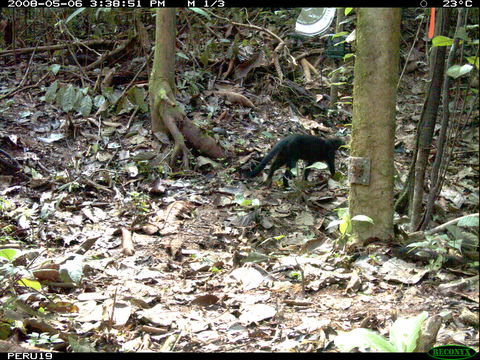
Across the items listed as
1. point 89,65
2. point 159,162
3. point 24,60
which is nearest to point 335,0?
point 159,162

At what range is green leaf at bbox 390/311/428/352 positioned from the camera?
186cm

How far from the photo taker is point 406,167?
7.52 meters

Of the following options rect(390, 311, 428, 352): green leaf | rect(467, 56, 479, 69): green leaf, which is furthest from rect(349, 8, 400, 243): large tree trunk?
rect(390, 311, 428, 352): green leaf

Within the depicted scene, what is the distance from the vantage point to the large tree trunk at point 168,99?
696cm

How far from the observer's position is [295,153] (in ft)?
23.6

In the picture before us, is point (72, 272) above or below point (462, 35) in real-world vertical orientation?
below

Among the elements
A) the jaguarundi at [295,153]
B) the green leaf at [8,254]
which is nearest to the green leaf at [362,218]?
the green leaf at [8,254]

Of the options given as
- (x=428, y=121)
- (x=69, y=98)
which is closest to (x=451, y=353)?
(x=428, y=121)

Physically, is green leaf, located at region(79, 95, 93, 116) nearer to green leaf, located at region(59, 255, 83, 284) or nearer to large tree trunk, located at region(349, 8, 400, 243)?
green leaf, located at region(59, 255, 83, 284)

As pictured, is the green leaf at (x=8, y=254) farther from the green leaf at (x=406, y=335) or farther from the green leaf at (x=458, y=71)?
the green leaf at (x=458, y=71)

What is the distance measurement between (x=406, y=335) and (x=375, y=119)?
186cm

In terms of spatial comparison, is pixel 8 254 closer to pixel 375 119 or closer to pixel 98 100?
pixel 375 119

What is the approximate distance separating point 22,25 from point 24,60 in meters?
0.96

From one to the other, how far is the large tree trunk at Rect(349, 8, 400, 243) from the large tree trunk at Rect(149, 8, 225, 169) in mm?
3678
